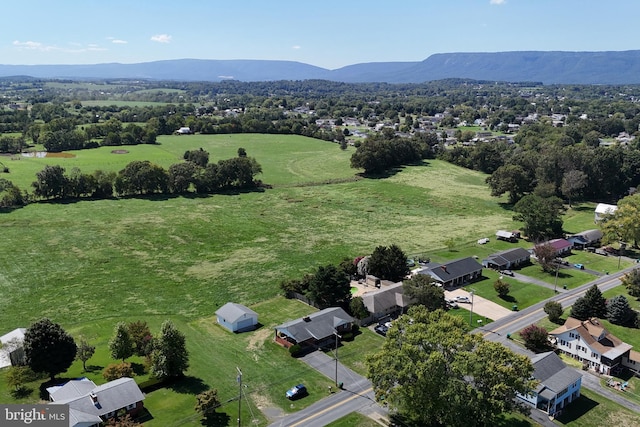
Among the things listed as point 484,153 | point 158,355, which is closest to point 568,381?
point 158,355

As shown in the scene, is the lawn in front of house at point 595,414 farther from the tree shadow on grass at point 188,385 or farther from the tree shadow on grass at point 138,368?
the tree shadow on grass at point 138,368

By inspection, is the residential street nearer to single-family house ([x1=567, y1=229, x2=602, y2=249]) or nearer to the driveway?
the driveway

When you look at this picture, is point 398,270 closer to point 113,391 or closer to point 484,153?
point 113,391

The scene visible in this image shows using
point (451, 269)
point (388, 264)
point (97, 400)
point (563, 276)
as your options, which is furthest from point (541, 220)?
point (97, 400)

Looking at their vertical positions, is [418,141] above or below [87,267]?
above

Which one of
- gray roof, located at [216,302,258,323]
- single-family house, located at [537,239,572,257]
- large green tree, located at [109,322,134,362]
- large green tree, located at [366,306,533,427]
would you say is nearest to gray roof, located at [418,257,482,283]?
single-family house, located at [537,239,572,257]

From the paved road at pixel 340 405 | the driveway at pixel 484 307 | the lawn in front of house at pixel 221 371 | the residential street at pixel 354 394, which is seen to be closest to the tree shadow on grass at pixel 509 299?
the driveway at pixel 484 307
